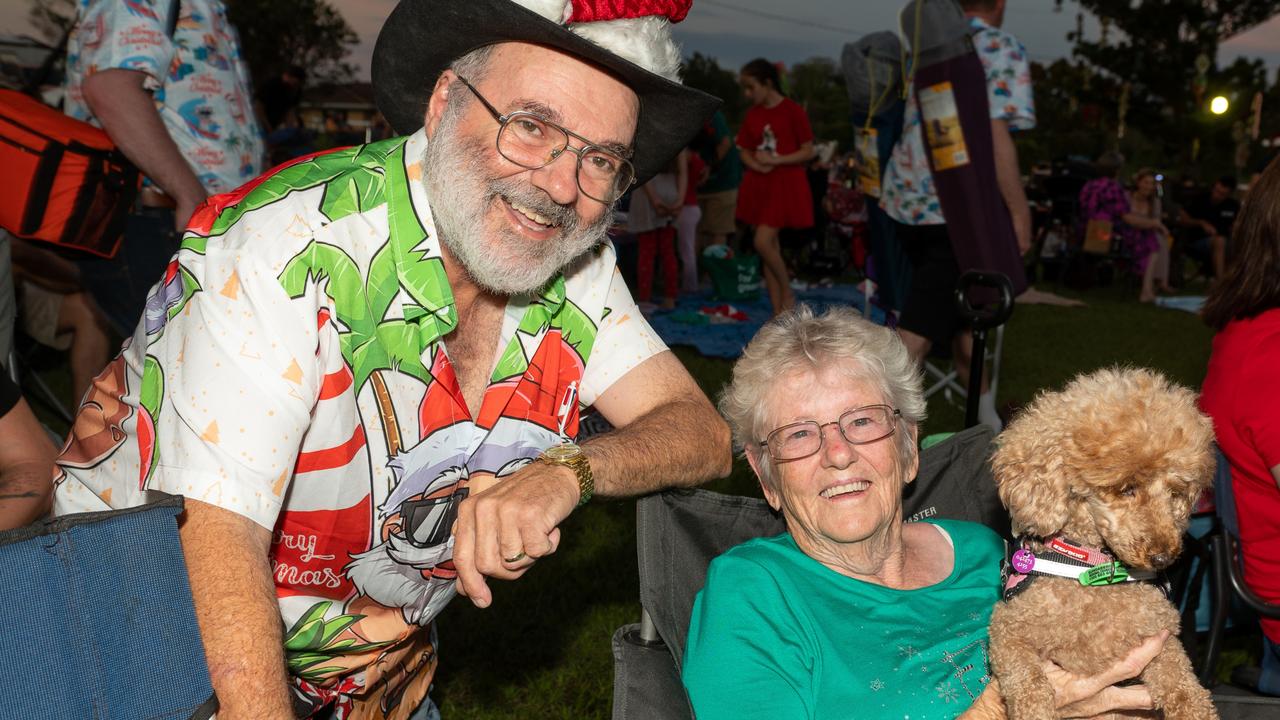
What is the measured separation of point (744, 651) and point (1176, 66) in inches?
2263

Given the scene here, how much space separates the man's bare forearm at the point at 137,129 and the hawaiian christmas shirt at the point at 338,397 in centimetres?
191

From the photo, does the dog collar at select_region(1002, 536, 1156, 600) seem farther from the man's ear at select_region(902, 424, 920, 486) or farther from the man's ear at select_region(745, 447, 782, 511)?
the man's ear at select_region(745, 447, 782, 511)

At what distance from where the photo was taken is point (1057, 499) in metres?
2.03

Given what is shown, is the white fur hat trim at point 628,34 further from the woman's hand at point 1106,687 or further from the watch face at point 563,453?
the woman's hand at point 1106,687

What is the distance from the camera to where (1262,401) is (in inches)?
109

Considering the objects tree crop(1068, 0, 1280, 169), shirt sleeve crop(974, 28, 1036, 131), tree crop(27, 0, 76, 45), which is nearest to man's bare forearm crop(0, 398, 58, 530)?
shirt sleeve crop(974, 28, 1036, 131)

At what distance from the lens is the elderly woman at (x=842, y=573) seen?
2.13 m

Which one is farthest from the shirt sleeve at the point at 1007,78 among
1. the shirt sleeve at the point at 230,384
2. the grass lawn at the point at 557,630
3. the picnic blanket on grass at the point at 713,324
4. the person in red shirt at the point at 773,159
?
the shirt sleeve at the point at 230,384

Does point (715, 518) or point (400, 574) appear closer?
point (400, 574)

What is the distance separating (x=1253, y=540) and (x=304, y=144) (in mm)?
12020

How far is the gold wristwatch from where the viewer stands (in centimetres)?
196

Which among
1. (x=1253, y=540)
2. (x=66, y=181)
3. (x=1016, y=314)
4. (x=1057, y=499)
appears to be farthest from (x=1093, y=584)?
(x=1016, y=314)

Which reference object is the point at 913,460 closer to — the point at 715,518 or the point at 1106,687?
the point at 715,518

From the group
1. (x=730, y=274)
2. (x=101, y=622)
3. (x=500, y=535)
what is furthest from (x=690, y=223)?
(x=101, y=622)
